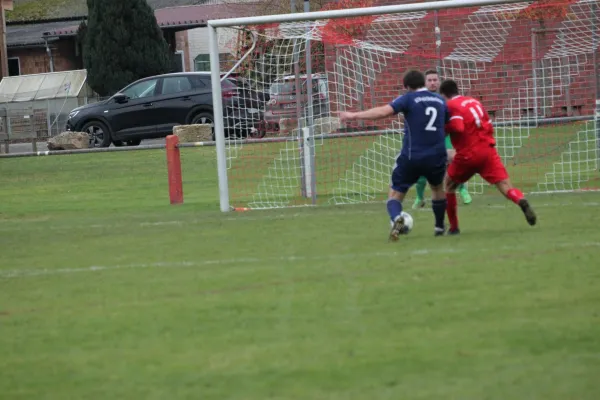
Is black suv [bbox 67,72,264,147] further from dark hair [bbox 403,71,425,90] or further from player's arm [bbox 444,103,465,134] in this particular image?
dark hair [bbox 403,71,425,90]

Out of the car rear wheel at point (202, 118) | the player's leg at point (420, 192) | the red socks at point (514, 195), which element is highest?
the car rear wheel at point (202, 118)

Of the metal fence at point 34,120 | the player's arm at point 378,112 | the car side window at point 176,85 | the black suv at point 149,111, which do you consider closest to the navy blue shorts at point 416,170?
the player's arm at point 378,112

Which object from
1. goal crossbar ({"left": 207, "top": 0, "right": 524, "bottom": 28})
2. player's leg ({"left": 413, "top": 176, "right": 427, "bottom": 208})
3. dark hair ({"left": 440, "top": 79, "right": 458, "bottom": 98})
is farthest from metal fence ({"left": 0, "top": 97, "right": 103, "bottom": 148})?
dark hair ({"left": 440, "top": 79, "right": 458, "bottom": 98})

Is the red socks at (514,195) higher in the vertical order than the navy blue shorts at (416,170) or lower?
lower

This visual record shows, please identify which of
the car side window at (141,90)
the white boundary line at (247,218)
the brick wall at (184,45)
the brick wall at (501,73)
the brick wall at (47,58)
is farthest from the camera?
the brick wall at (184,45)

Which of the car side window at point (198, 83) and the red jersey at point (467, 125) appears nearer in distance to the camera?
the red jersey at point (467, 125)

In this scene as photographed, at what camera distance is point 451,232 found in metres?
12.4

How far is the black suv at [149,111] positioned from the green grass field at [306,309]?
1702 centimetres

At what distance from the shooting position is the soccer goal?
1755 cm

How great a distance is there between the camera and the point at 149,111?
32250mm

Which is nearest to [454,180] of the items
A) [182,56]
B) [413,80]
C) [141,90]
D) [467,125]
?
[467,125]

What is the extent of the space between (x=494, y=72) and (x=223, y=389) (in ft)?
53.3

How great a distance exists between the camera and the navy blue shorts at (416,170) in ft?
39.6

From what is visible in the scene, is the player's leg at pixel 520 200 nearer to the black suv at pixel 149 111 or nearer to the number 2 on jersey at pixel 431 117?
the number 2 on jersey at pixel 431 117
